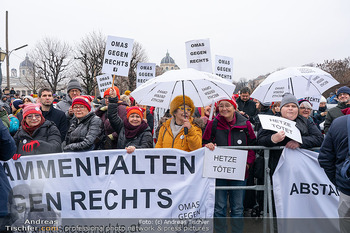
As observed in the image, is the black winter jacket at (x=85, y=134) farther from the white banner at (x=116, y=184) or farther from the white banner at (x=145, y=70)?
the white banner at (x=145, y=70)

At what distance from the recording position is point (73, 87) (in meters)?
6.36

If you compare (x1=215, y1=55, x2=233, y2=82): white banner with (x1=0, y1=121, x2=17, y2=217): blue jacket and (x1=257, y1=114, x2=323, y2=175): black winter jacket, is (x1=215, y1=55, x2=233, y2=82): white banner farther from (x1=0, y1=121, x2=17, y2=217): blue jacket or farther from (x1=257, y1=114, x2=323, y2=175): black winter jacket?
(x1=0, y1=121, x2=17, y2=217): blue jacket

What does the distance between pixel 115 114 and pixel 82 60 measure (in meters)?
42.1

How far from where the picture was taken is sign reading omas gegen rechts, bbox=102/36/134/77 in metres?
5.51

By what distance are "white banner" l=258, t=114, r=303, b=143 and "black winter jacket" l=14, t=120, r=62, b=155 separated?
9.44ft

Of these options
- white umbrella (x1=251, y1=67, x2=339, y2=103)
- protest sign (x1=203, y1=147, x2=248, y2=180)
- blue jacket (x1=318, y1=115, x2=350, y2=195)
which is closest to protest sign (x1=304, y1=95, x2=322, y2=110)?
white umbrella (x1=251, y1=67, x2=339, y2=103)

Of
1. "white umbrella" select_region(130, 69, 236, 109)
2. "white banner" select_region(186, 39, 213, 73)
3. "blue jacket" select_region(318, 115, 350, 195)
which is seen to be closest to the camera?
"blue jacket" select_region(318, 115, 350, 195)

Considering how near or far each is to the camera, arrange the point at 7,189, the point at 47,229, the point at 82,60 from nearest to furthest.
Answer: the point at 7,189 < the point at 47,229 < the point at 82,60

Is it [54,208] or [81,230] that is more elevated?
[54,208]

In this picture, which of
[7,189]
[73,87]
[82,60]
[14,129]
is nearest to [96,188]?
[7,189]

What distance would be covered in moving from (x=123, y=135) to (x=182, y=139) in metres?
0.96

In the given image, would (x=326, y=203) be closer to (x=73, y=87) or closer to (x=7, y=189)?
(x=7, y=189)

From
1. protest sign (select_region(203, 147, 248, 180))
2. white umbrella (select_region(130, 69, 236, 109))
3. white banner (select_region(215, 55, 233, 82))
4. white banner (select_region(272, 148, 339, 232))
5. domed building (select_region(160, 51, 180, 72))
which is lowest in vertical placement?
white banner (select_region(272, 148, 339, 232))

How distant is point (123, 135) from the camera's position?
458 centimetres
